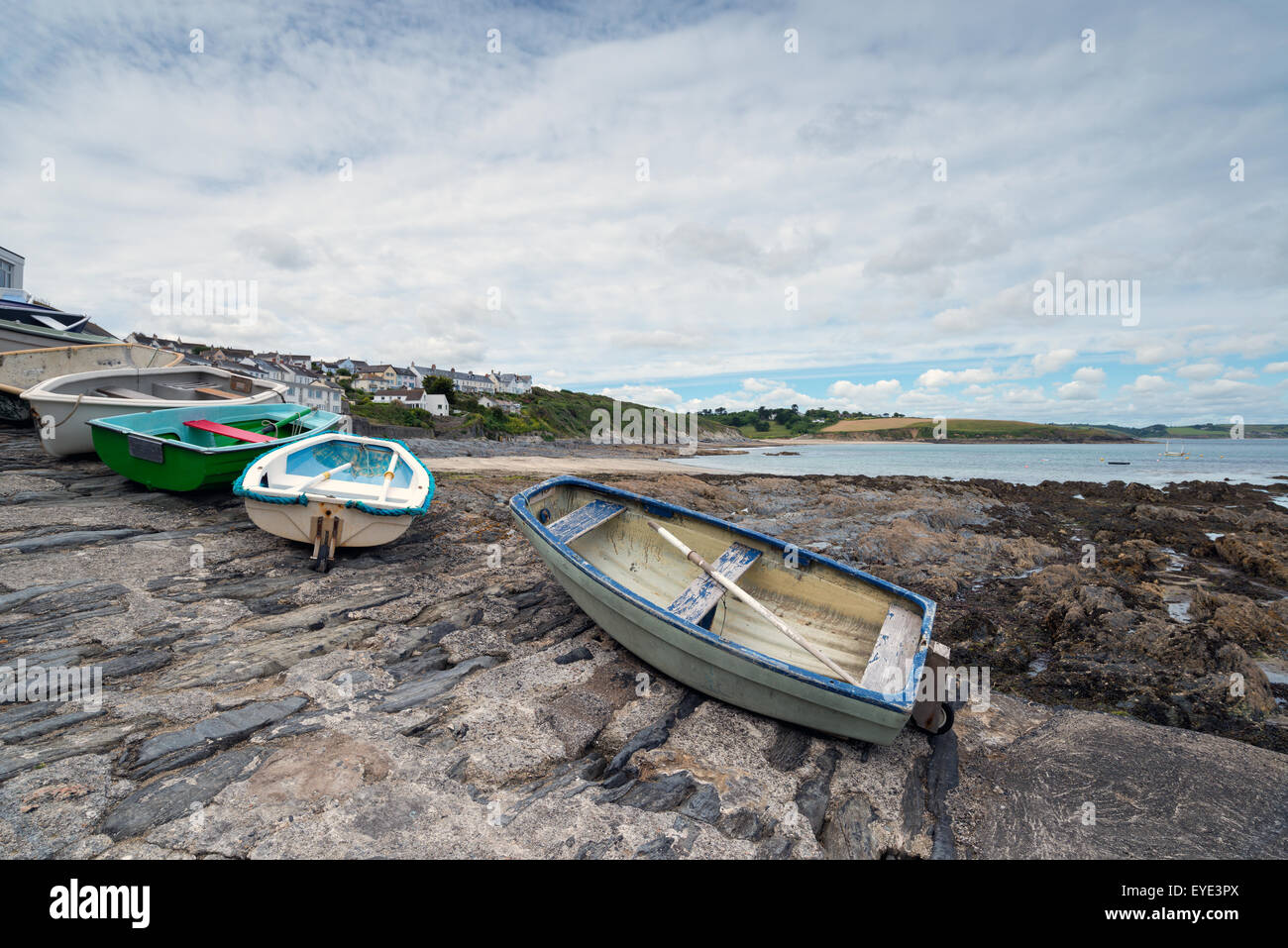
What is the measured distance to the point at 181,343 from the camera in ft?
235

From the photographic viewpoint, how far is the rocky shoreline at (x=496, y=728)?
3.15 m

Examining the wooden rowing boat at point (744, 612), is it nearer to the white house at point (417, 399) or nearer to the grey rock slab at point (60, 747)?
the grey rock slab at point (60, 747)

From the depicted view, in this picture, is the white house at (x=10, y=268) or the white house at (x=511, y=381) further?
the white house at (x=511, y=381)

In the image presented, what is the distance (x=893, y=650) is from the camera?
201 inches

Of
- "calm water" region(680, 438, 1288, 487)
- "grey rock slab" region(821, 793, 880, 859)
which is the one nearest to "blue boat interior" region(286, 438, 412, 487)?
"grey rock slab" region(821, 793, 880, 859)

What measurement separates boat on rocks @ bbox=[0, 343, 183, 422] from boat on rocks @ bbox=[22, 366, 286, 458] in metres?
1.13

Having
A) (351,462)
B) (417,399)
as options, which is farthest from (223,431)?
(417,399)

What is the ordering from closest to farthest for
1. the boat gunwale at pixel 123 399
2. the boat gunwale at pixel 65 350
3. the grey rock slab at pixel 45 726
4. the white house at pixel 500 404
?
the grey rock slab at pixel 45 726 < the boat gunwale at pixel 123 399 < the boat gunwale at pixel 65 350 < the white house at pixel 500 404

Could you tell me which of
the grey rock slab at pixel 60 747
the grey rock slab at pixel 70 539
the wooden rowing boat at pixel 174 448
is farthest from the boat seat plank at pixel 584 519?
the grey rock slab at pixel 70 539

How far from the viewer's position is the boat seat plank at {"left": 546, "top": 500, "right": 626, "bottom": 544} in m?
6.88

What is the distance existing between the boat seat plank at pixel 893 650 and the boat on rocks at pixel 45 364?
51.1 feet

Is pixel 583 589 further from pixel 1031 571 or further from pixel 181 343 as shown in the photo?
pixel 181 343
